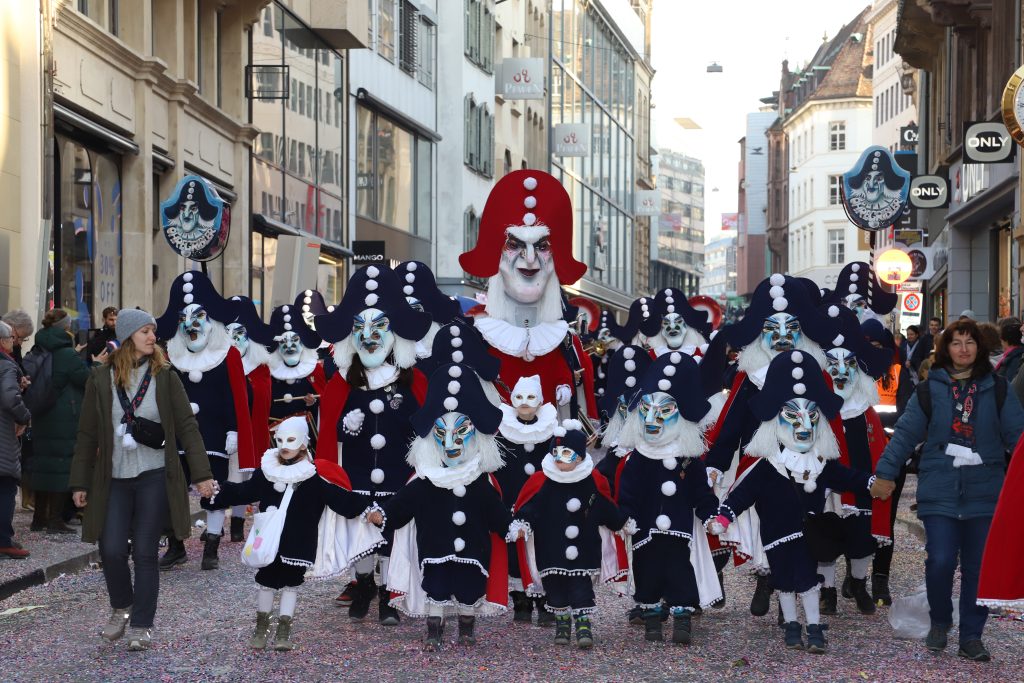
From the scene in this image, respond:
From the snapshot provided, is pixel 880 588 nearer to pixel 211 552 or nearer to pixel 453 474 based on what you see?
pixel 453 474

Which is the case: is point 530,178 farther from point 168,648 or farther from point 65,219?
point 65,219

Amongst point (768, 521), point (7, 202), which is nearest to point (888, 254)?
point (7, 202)

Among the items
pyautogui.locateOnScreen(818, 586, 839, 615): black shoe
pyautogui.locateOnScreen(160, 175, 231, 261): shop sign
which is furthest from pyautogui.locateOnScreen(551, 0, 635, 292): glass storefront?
pyautogui.locateOnScreen(818, 586, 839, 615): black shoe

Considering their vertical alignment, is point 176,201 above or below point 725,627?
above

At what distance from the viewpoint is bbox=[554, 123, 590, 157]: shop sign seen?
2172 inches

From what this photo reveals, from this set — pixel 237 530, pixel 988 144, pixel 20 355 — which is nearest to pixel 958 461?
pixel 237 530

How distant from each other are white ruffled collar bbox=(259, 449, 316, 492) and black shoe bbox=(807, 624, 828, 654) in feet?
9.03

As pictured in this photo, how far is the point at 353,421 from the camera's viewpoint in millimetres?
9586

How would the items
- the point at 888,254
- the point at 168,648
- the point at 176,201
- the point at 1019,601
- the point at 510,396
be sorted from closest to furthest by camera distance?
1. the point at 1019,601
2. the point at 168,648
3. the point at 510,396
4. the point at 176,201
5. the point at 888,254

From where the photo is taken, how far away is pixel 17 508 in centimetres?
1505

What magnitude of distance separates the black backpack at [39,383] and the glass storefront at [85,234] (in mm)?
5791

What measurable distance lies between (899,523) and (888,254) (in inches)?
545

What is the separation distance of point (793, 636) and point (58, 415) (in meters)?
6.78

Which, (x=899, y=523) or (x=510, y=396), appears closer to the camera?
(x=510, y=396)
